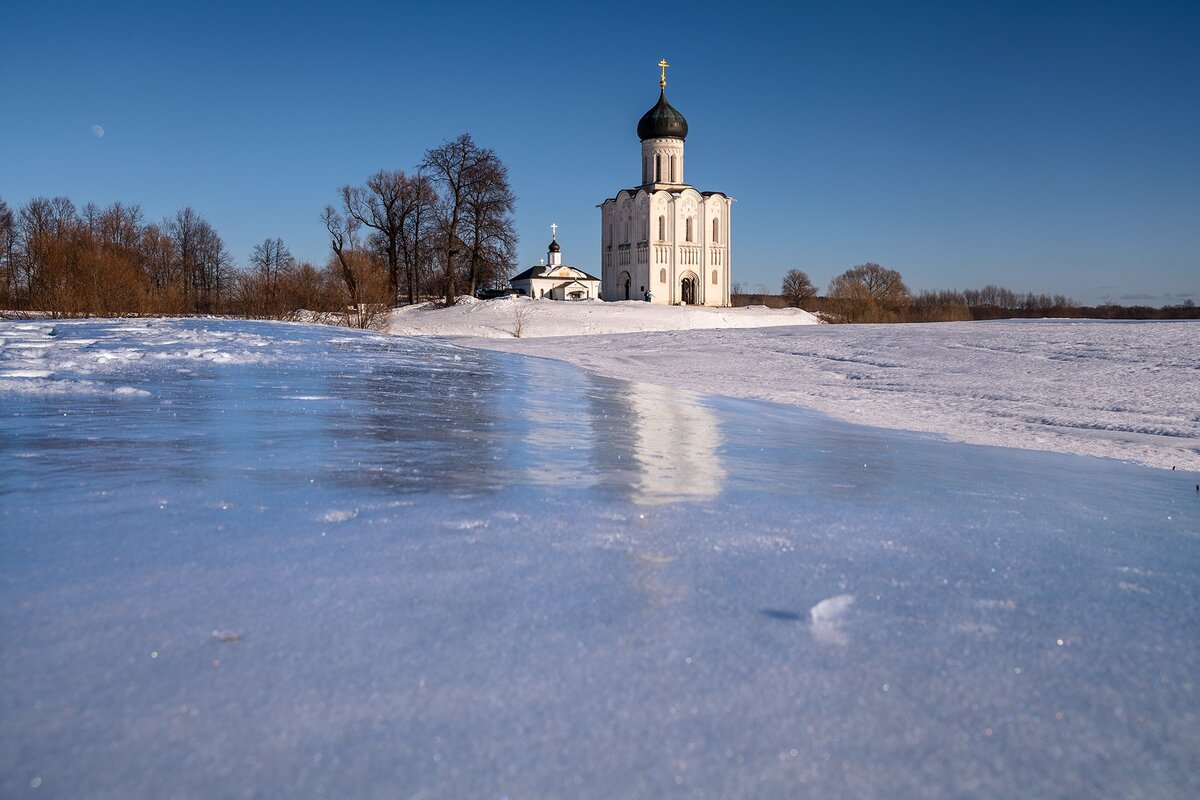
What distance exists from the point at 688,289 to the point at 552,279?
62.0 feet

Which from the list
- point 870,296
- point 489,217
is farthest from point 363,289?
point 870,296

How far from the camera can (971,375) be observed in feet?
35.3

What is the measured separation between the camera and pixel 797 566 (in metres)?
2.01

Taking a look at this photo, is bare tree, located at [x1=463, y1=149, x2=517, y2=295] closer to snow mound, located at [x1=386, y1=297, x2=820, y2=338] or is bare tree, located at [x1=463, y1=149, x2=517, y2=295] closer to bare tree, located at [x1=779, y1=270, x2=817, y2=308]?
snow mound, located at [x1=386, y1=297, x2=820, y2=338]

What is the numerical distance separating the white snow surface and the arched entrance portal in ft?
110

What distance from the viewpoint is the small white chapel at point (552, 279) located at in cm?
6788

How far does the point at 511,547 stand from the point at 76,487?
1534 mm

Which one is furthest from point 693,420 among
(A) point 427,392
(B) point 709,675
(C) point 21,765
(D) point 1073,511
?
(C) point 21,765

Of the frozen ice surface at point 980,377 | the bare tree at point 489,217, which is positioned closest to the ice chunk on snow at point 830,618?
the frozen ice surface at point 980,377

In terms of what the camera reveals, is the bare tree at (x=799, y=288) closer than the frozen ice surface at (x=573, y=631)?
No

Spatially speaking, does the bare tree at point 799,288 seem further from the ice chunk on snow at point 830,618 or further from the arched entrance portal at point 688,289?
the ice chunk on snow at point 830,618

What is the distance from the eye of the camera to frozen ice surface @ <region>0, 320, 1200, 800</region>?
1.17 metres

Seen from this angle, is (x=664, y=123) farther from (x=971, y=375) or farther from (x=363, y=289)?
(x=971, y=375)

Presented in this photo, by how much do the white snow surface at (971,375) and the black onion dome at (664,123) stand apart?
1355 inches
